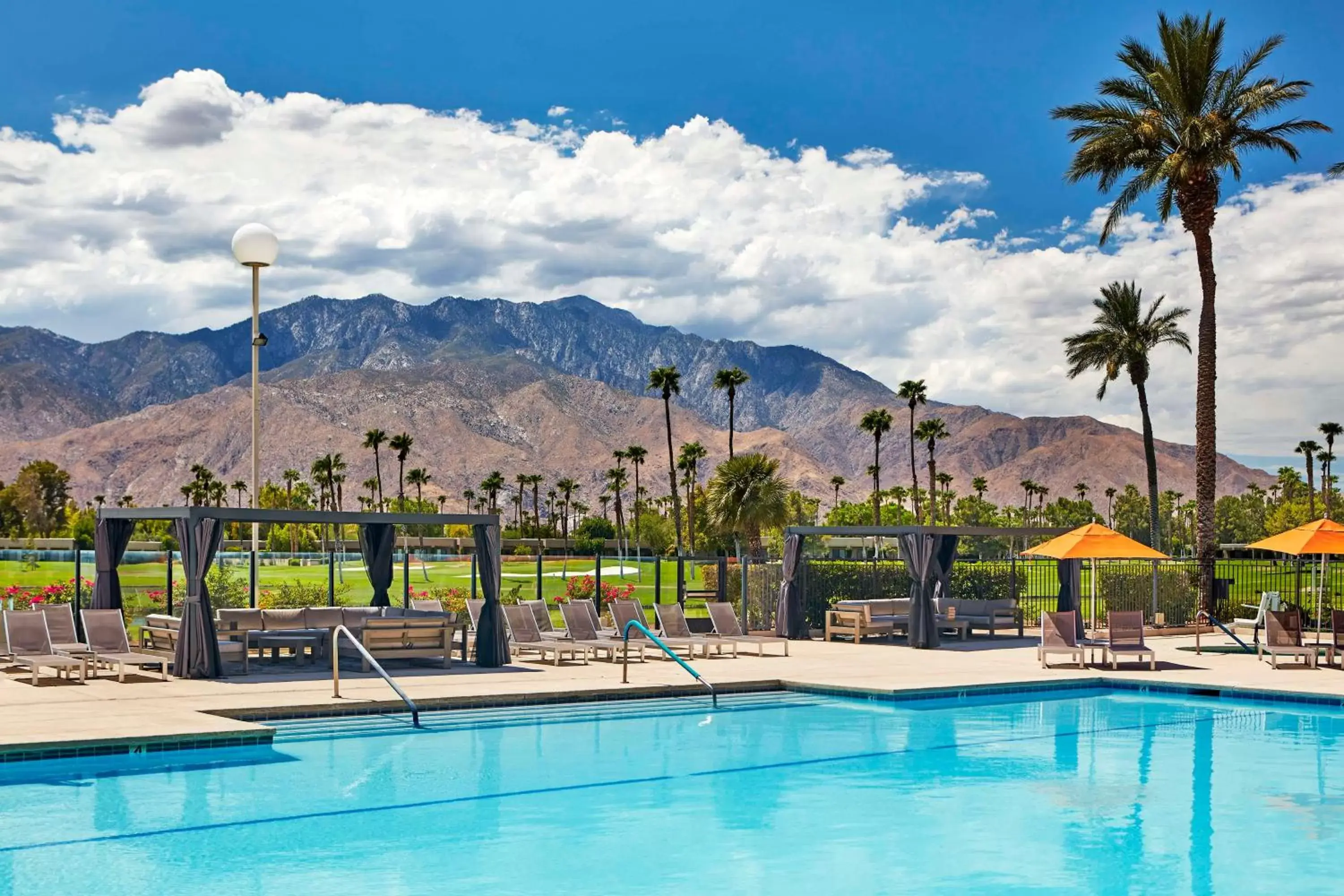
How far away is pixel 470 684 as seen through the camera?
16.3 metres

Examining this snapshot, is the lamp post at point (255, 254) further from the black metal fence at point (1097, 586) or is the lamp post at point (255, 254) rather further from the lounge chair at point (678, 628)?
the black metal fence at point (1097, 586)

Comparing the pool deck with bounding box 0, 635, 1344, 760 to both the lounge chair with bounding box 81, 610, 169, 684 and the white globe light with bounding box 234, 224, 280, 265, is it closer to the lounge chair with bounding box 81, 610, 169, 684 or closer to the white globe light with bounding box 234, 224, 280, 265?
the lounge chair with bounding box 81, 610, 169, 684

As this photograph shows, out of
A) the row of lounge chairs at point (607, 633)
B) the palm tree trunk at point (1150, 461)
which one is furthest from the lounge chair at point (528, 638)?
the palm tree trunk at point (1150, 461)

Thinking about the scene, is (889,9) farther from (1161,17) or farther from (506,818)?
(506,818)

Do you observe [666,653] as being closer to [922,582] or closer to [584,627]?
[584,627]

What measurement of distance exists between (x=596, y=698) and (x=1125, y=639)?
8069mm

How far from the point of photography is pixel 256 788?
439 inches

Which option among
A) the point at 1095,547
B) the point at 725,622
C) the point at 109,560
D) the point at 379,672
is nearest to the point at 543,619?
the point at 725,622

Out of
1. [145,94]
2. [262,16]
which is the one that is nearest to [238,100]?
[145,94]

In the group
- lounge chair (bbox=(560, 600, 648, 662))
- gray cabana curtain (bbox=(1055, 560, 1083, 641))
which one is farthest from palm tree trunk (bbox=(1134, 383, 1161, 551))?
lounge chair (bbox=(560, 600, 648, 662))

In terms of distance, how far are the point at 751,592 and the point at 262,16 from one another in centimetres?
1598

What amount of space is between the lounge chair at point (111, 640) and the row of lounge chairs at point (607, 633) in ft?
13.9

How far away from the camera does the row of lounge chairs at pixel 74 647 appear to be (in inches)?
625

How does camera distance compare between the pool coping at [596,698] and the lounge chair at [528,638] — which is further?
the lounge chair at [528,638]
